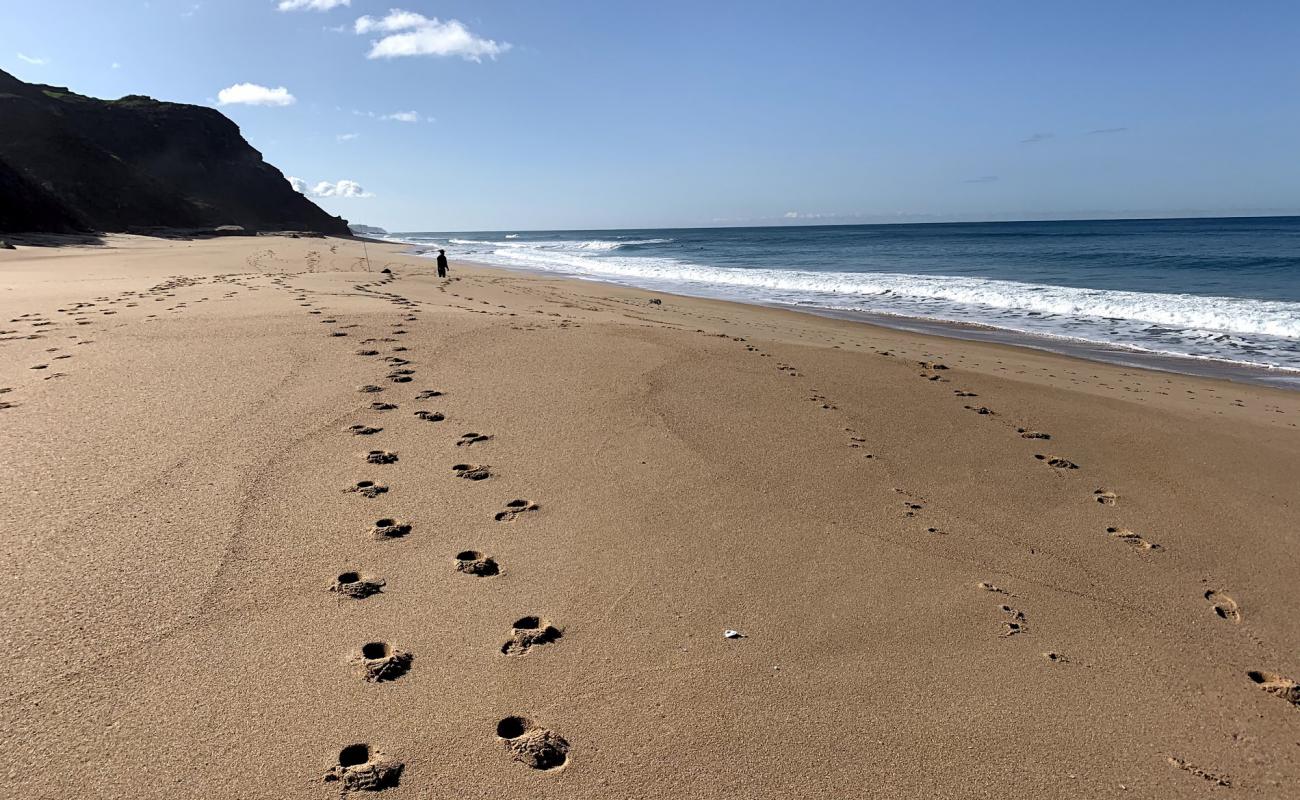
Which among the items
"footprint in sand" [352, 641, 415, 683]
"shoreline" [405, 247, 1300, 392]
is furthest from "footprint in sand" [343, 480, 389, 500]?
"shoreline" [405, 247, 1300, 392]

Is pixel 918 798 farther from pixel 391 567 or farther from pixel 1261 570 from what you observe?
pixel 1261 570

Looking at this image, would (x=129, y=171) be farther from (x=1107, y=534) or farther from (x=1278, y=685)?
(x=1278, y=685)

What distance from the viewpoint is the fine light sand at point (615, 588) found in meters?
1.96

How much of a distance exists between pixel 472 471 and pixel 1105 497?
12.9 ft

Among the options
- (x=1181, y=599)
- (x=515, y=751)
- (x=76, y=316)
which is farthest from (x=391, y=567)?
(x=76, y=316)

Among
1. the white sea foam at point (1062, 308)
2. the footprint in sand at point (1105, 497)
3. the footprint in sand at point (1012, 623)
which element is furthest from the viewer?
the white sea foam at point (1062, 308)

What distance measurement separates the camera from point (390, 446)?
4.08m

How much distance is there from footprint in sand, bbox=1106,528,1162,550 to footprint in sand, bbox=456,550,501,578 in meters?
3.35

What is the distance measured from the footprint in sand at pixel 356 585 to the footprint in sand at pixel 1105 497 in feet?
13.7

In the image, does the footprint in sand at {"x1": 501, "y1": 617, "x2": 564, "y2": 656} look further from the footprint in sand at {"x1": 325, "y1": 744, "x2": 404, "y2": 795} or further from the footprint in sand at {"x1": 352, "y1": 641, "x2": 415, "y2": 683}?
the footprint in sand at {"x1": 325, "y1": 744, "x2": 404, "y2": 795}

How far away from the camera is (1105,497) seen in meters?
4.21

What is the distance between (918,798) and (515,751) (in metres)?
1.17

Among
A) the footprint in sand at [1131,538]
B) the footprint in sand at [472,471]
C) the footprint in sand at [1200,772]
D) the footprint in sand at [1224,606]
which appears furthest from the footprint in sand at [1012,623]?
the footprint in sand at [472,471]

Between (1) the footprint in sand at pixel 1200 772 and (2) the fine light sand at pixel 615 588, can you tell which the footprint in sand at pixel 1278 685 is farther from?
(1) the footprint in sand at pixel 1200 772
